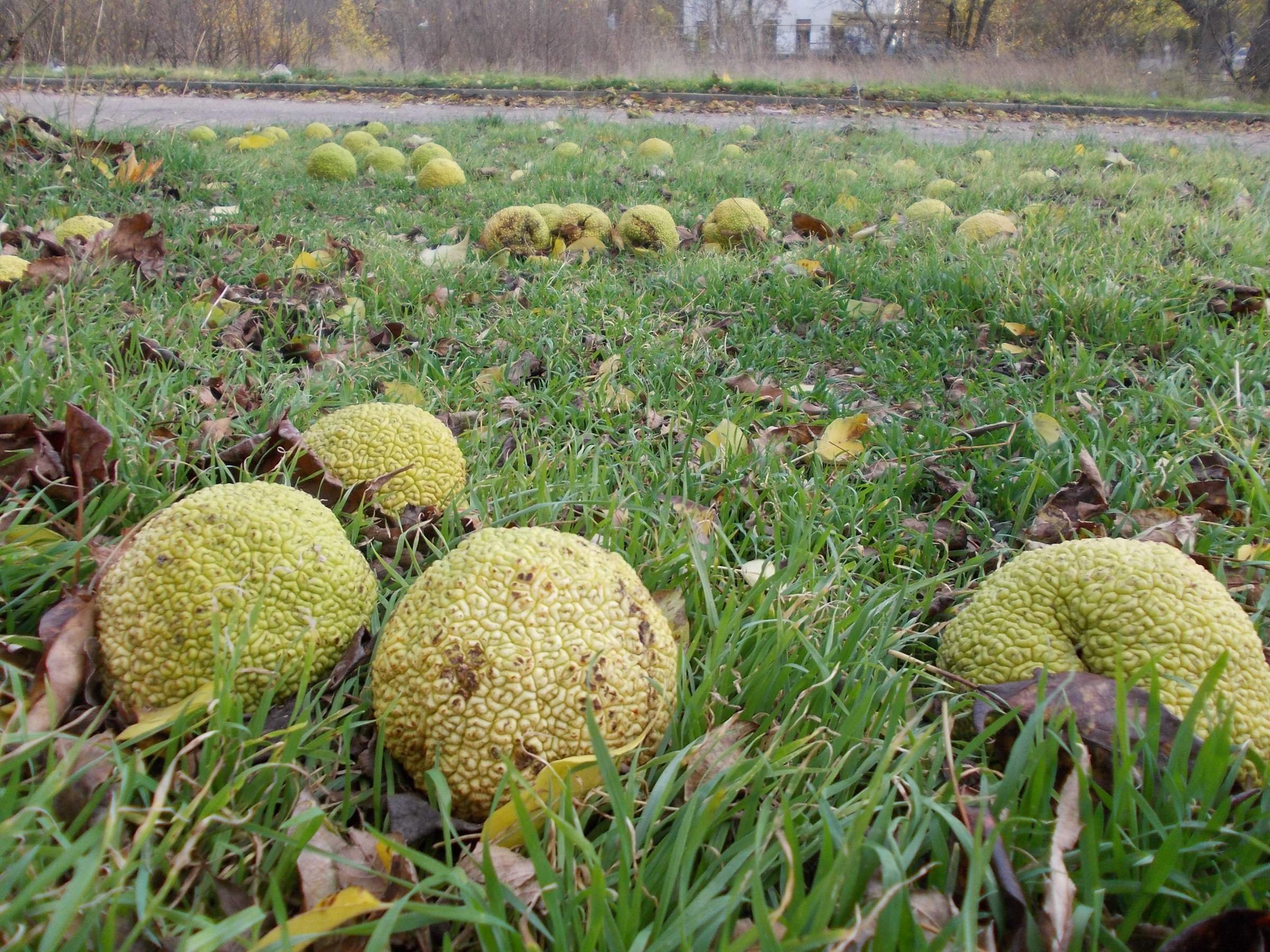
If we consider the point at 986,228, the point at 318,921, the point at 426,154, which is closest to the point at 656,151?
the point at 426,154

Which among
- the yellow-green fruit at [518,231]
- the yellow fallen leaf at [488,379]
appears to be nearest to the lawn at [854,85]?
the yellow-green fruit at [518,231]

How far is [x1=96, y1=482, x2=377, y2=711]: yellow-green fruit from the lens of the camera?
52.9 inches

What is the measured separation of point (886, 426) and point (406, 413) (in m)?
1.57

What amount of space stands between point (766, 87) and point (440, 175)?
10.9 m

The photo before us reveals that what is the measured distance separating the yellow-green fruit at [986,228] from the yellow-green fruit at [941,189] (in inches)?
54.9

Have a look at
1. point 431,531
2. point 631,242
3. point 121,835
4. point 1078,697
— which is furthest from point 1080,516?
point 631,242

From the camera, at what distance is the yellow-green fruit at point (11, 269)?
2881 mm

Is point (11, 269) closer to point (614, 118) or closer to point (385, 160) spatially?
point (385, 160)

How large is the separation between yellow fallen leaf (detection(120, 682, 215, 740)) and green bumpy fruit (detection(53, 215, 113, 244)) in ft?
9.58

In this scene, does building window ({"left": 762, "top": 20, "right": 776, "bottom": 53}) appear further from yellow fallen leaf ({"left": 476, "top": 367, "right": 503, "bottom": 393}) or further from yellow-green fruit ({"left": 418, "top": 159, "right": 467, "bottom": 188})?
yellow fallen leaf ({"left": 476, "top": 367, "right": 503, "bottom": 393})

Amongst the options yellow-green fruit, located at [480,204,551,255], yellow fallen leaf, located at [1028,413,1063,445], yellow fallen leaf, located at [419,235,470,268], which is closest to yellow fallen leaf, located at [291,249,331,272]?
yellow fallen leaf, located at [419,235,470,268]

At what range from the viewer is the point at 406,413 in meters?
2.03

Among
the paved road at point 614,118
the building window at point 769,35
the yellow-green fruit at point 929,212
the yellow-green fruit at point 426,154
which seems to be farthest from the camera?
the building window at point 769,35

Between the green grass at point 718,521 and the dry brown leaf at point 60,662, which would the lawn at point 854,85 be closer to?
the green grass at point 718,521
